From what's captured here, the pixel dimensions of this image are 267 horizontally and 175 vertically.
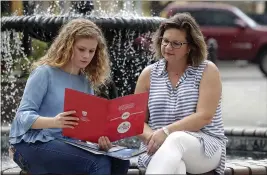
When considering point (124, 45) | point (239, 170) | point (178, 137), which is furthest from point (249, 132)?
point (178, 137)

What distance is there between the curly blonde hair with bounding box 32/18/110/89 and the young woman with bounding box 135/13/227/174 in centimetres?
25

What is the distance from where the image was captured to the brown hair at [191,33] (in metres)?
4.09

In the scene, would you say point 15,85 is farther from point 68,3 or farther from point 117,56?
point 117,56

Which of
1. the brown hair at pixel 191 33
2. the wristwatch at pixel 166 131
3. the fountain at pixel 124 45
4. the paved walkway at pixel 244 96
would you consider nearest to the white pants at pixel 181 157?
the wristwatch at pixel 166 131

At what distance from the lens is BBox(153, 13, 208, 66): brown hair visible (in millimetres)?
4086

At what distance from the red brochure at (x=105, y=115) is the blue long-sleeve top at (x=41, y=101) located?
0.59ft

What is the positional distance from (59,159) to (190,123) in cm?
66

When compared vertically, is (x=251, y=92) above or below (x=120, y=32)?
below

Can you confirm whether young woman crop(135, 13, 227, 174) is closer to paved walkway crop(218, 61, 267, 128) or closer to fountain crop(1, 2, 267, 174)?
fountain crop(1, 2, 267, 174)

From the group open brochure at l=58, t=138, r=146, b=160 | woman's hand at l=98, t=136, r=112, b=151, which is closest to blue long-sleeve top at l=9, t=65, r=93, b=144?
open brochure at l=58, t=138, r=146, b=160

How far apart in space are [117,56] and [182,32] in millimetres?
2787

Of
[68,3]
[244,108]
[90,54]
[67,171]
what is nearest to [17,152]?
[67,171]

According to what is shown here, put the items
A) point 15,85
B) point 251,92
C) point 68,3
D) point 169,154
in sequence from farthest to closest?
Result: point 251,92 → point 15,85 → point 68,3 → point 169,154

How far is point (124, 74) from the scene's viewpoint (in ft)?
22.7
